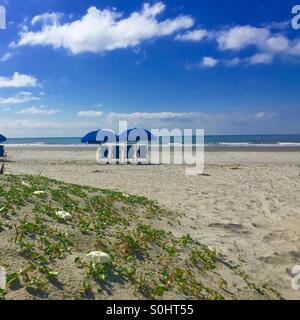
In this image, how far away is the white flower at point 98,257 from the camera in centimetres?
479

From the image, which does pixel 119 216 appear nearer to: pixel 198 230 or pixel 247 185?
pixel 198 230

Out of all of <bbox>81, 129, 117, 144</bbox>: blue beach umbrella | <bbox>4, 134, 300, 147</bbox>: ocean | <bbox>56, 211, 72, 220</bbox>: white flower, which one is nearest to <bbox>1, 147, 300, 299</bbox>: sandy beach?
<bbox>56, 211, 72, 220</bbox>: white flower

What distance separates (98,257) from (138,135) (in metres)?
20.2

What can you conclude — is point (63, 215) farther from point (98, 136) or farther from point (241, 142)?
point (241, 142)

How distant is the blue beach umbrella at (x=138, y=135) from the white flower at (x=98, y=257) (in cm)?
1990

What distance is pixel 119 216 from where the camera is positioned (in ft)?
23.5

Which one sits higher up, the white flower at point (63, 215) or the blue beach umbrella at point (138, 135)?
the blue beach umbrella at point (138, 135)

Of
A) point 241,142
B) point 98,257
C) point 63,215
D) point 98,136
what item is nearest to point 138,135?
point 98,136

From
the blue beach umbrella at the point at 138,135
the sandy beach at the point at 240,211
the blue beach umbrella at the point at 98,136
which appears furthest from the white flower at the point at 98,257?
the blue beach umbrella at the point at 98,136

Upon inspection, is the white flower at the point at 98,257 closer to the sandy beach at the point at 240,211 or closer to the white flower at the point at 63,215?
the white flower at the point at 63,215

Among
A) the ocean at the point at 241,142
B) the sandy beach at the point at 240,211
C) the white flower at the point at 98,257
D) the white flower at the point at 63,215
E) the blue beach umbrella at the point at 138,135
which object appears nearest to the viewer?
the white flower at the point at 98,257
